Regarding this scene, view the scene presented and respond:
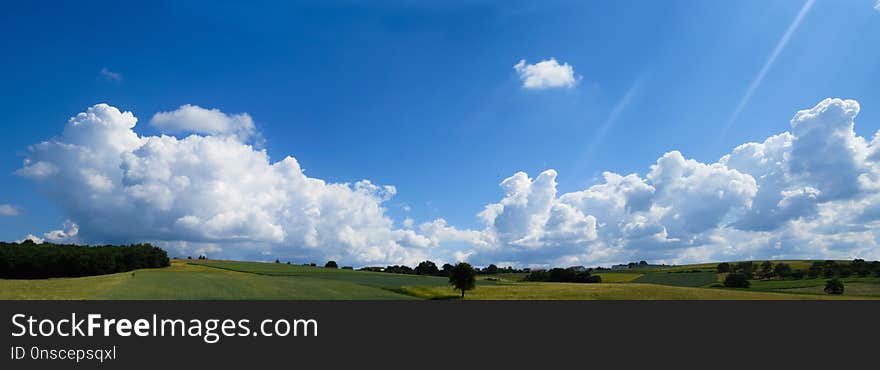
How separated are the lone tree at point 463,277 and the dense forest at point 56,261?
272 feet

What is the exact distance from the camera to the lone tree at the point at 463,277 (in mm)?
78062

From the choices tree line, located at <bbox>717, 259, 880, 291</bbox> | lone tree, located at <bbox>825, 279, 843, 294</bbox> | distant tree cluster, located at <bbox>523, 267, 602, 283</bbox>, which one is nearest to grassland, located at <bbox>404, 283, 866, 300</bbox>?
lone tree, located at <bbox>825, 279, 843, 294</bbox>

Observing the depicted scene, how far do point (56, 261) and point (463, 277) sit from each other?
8838 cm

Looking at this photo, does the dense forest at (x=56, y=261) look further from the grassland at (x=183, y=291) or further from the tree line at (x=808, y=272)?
the tree line at (x=808, y=272)

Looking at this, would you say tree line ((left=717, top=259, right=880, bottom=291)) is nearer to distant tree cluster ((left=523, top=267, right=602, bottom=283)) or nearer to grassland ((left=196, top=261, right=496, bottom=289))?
distant tree cluster ((left=523, top=267, right=602, bottom=283))
